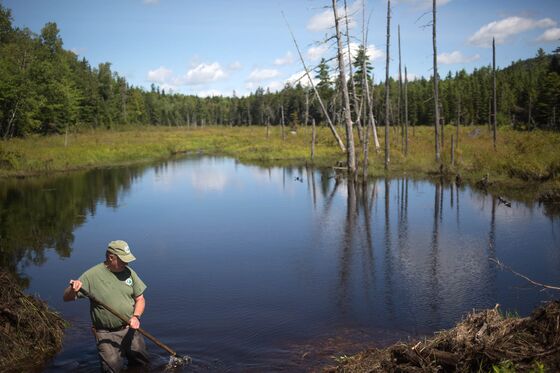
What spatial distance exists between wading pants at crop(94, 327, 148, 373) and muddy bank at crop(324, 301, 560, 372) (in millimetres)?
3084

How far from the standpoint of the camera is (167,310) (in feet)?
30.8

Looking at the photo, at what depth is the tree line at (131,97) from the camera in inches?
1706

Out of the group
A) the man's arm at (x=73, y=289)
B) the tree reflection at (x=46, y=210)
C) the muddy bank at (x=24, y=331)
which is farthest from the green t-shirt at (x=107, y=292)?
the tree reflection at (x=46, y=210)

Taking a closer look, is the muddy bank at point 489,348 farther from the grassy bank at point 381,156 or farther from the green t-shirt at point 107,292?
the grassy bank at point 381,156

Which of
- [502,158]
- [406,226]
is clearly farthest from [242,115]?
[406,226]

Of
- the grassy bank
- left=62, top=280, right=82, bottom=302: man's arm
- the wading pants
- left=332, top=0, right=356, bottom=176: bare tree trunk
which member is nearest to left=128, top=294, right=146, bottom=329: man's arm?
the wading pants

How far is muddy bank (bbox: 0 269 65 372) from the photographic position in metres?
7.07

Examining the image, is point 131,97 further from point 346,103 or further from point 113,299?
point 113,299

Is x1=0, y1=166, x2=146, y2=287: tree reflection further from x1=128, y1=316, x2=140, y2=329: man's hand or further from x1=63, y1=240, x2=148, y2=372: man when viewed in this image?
x1=128, y1=316, x2=140, y2=329: man's hand

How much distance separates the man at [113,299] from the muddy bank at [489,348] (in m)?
3.08

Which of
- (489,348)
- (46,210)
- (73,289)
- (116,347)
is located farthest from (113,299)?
(46,210)

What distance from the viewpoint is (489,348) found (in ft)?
16.0

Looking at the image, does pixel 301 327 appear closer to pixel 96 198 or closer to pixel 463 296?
pixel 463 296

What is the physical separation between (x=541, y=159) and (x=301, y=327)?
19805 millimetres
